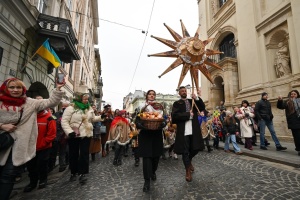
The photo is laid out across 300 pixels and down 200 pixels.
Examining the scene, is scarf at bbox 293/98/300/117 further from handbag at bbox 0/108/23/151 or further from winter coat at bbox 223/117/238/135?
handbag at bbox 0/108/23/151

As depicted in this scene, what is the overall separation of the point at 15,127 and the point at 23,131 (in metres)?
0.13

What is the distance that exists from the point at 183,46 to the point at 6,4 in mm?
5953

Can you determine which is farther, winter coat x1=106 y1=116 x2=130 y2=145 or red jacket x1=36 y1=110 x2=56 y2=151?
winter coat x1=106 y1=116 x2=130 y2=145

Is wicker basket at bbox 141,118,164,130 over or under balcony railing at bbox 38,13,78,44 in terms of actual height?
under

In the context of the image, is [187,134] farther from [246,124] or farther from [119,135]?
[246,124]

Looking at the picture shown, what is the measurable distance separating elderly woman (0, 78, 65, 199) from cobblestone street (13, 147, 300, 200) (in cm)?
117

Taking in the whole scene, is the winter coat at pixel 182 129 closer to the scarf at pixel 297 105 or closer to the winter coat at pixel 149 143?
the winter coat at pixel 149 143

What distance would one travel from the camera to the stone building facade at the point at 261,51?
920cm

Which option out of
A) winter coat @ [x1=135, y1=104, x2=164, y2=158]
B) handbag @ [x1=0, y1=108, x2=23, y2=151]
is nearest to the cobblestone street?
winter coat @ [x1=135, y1=104, x2=164, y2=158]

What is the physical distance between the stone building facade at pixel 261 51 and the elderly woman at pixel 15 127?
10.6m

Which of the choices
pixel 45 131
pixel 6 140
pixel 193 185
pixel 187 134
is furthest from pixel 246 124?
pixel 6 140

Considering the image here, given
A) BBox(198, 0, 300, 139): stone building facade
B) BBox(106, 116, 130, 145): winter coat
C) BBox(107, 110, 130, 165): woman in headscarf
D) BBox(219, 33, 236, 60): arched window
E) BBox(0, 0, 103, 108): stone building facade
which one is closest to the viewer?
BBox(107, 110, 130, 165): woman in headscarf

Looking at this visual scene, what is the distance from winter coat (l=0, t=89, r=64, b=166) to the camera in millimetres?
2166

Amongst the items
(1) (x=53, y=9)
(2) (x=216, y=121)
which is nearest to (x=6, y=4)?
(1) (x=53, y=9)
